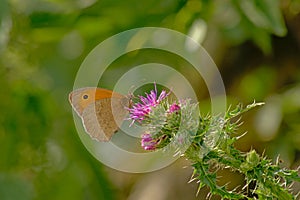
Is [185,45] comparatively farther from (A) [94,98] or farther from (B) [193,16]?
(A) [94,98]

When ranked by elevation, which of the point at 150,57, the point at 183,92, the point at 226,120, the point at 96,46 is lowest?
the point at 183,92

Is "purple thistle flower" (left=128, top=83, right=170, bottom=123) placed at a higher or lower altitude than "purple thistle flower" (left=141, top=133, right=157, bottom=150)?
higher

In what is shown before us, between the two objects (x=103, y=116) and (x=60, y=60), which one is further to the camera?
(x=60, y=60)

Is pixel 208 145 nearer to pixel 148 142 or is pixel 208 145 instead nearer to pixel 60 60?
pixel 148 142

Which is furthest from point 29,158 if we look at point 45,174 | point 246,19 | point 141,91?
point 246,19

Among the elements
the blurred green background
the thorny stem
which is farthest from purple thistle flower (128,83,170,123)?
the blurred green background

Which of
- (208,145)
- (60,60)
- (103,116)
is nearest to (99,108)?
(103,116)

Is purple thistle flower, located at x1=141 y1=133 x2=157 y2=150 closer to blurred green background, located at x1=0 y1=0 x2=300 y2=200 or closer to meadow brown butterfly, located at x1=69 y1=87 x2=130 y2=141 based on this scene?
meadow brown butterfly, located at x1=69 y1=87 x2=130 y2=141

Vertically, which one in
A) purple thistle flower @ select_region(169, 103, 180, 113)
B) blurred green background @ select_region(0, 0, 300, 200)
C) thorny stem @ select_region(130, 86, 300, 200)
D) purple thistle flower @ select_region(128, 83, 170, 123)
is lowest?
blurred green background @ select_region(0, 0, 300, 200)
